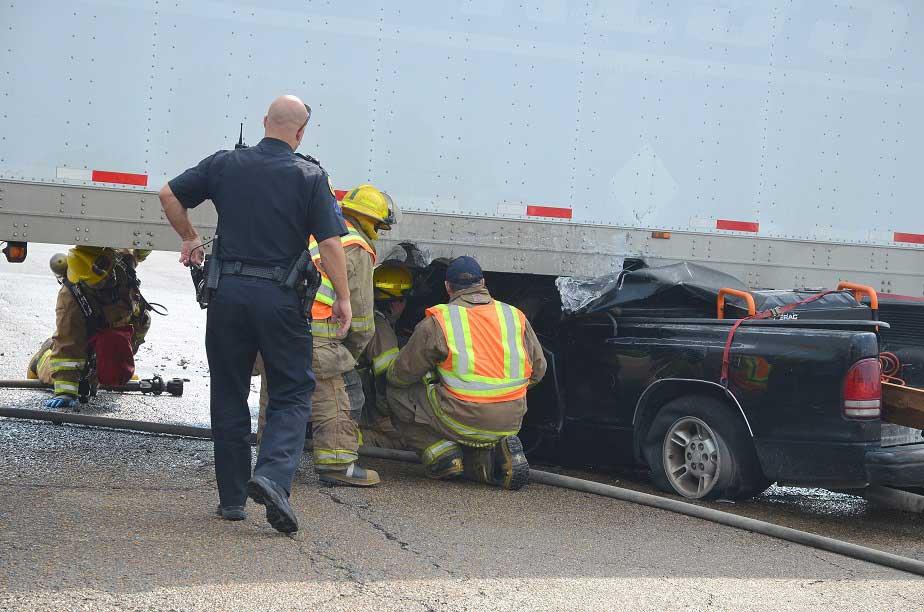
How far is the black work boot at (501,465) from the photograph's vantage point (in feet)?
20.9

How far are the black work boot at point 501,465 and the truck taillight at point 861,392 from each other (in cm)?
175

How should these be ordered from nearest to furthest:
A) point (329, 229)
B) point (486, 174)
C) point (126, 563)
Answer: point (126, 563) → point (329, 229) → point (486, 174)

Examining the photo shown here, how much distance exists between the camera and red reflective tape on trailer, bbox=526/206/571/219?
706 centimetres

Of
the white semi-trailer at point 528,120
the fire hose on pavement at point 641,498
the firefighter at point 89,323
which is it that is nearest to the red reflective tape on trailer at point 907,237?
the white semi-trailer at point 528,120

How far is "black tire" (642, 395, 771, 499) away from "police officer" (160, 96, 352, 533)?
7.55 feet

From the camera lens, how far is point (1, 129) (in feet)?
20.9

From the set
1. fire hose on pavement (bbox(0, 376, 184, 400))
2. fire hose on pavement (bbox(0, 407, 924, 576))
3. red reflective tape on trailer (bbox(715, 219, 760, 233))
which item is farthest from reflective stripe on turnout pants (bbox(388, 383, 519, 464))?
fire hose on pavement (bbox(0, 376, 184, 400))

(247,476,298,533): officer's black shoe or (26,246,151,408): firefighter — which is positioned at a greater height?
(26,246,151,408): firefighter

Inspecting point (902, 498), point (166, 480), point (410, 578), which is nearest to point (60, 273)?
point (166, 480)

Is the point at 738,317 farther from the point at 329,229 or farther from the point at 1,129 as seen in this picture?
the point at 1,129

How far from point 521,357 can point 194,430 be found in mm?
2251

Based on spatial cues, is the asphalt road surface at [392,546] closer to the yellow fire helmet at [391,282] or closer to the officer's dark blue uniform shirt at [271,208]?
the yellow fire helmet at [391,282]

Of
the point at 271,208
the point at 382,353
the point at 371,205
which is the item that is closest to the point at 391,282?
the point at 382,353

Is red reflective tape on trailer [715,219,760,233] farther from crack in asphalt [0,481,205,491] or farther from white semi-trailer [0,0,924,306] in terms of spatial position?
crack in asphalt [0,481,205,491]
